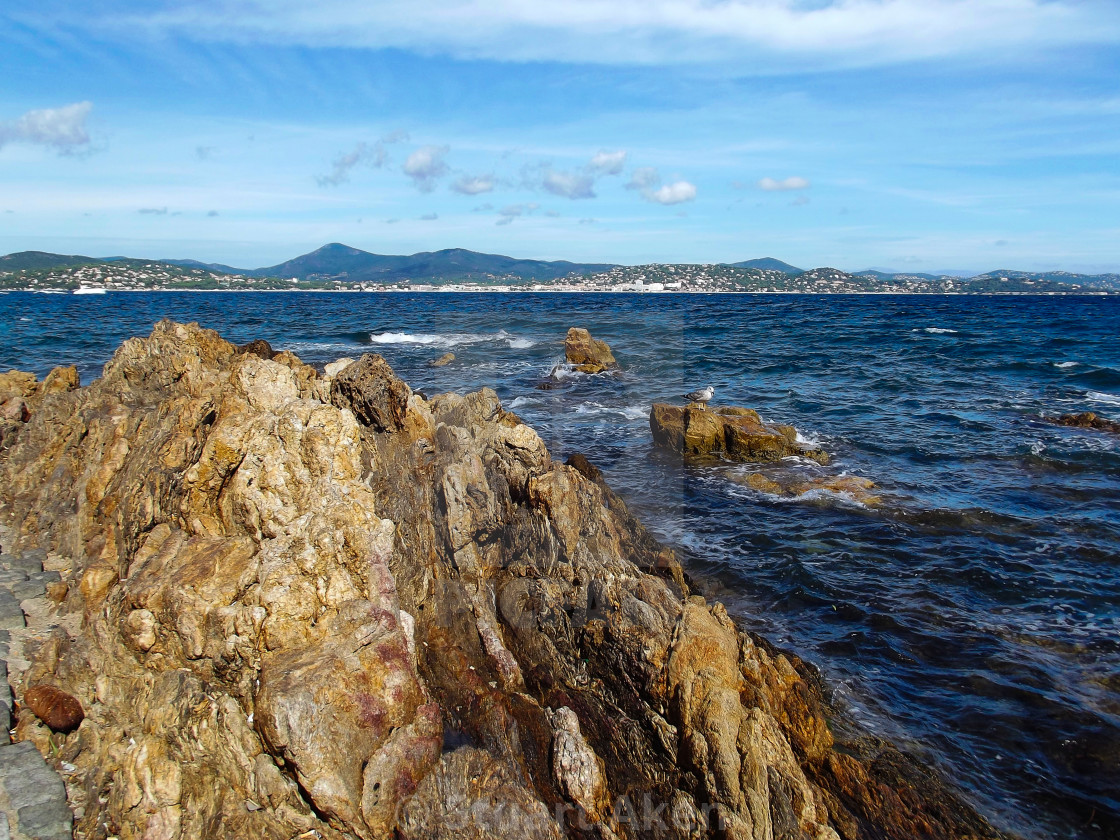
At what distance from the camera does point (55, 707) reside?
5594mm

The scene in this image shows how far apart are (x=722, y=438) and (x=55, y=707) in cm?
1509

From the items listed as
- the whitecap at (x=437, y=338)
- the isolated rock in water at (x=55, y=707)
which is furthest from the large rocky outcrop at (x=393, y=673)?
the whitecap at (x=437, y=338)

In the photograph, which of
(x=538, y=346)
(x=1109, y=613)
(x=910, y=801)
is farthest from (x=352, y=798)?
(x=538, y=346)

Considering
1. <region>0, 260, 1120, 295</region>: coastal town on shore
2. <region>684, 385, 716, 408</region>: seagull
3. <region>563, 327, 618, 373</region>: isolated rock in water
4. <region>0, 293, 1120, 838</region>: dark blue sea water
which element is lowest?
<region>0, 293, 1120, 838</region>: dark blue sea water

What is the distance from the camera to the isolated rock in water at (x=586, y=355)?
30844 millimetres

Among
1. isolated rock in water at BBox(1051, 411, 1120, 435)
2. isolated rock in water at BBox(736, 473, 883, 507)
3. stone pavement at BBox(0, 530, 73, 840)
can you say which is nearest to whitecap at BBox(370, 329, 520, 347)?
isolated rock in water at BBox(736, 473, 883, 507)

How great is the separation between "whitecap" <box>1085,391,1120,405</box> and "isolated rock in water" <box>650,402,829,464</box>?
15.8m

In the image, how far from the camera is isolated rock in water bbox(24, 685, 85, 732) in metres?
5.52

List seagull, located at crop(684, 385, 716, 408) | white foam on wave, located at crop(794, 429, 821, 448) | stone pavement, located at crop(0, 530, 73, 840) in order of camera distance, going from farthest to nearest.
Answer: seagull, located at crop(684, 385, 716, 408) → white foam on wave, located at crop(794, 429, 821, 448) → stone pavement, located at crop(0, 530, 73, 840)

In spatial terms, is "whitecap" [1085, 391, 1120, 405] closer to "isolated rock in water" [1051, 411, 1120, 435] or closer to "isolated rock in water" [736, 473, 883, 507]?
"isolated rock in water" [1051, 411, 1120, 435]

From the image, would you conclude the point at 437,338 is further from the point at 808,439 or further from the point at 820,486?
the point at 820,486

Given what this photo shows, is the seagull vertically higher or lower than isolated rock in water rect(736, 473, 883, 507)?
higher

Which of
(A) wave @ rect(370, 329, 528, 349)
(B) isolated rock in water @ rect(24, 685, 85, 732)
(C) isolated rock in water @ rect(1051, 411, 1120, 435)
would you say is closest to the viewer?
(B) isolated rock in water @ rect(24, 685, 85, 732)

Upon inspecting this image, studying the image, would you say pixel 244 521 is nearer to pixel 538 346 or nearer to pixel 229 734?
pixel 229 734
